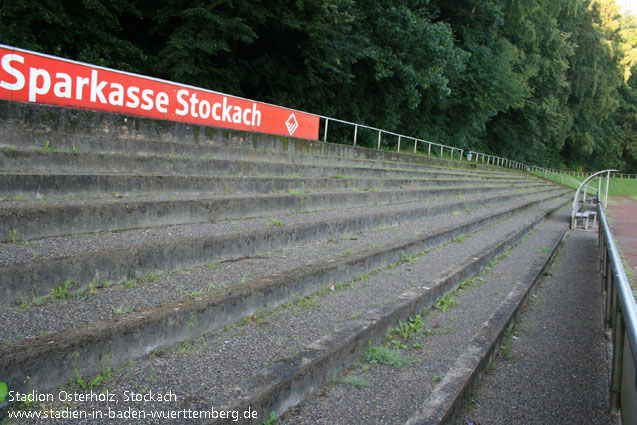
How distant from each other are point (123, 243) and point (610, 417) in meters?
3.73

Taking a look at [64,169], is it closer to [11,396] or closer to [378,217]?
[11,396]

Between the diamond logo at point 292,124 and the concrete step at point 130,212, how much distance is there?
145 inches

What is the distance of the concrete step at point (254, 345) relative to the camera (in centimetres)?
227

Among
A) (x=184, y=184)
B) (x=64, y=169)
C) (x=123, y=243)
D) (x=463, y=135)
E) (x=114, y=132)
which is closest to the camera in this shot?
(x=123, y=243)

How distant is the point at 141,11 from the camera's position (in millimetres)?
14984

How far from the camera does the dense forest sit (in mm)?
13258

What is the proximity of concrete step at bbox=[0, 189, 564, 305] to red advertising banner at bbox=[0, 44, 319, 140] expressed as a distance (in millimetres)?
2874

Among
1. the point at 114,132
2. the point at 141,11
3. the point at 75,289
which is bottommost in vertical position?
the point at 75,289

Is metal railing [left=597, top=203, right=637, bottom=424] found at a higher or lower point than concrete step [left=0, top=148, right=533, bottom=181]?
lower

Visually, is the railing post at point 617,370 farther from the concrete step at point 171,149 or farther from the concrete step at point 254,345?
the concrete step at point 171,149

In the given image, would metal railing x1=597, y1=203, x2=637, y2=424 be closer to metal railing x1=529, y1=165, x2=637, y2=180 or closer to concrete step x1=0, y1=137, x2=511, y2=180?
concrete step x1=0, y1=137, x2=511, y2=180

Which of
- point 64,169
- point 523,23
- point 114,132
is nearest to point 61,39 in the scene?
point 114,132

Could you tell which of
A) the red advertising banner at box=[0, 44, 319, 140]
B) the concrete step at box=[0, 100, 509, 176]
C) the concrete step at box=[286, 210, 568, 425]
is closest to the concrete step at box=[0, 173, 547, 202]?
the concrete step at box=[0, 100, 509, 176]

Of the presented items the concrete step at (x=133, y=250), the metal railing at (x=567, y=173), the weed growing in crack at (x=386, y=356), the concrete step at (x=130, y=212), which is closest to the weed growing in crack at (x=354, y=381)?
the weed growing in crack at (x=386, y=356)
